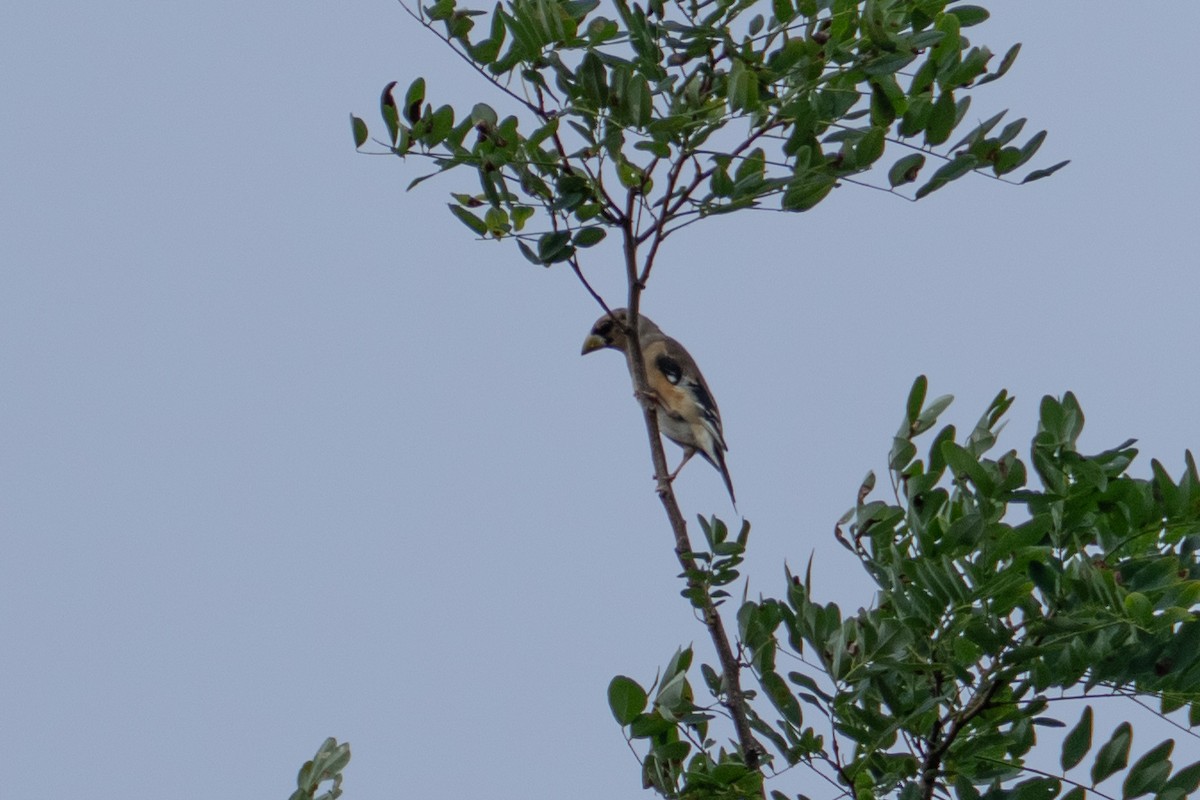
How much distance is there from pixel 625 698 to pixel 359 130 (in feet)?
4.56

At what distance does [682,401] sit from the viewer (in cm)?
669

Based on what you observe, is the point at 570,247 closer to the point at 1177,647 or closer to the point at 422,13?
the point at 422,13

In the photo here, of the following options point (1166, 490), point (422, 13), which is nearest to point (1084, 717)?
point (1166, 490)

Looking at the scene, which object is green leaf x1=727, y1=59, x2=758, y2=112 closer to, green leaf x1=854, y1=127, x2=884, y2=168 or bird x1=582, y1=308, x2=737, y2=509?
green leaf x1=854, y1=127, x2=884, y2=168

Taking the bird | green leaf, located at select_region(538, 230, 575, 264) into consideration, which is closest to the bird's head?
the bird

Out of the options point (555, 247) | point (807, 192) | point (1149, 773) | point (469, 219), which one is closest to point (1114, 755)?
point (1149, 773)

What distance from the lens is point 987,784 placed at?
2875 mm

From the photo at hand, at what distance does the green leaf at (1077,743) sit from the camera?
277 cm

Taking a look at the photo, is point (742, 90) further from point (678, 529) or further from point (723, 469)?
point (723, 469)

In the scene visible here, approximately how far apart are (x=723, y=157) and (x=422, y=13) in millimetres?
768

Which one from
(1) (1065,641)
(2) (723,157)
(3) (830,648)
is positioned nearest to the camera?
(1) (1065,641)

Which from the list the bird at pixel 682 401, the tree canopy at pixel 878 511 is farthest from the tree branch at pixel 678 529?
the bird at pixel 682 401

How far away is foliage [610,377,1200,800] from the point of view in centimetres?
266

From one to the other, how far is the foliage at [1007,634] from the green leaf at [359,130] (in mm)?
1351
